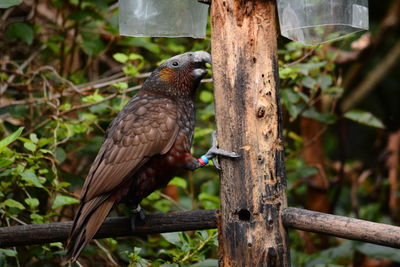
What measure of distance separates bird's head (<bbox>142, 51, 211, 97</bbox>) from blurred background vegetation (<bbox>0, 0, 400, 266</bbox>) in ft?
1.52

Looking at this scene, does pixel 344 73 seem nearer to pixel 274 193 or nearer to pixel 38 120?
pixel 38 120

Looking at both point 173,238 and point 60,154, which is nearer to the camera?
point 173,238

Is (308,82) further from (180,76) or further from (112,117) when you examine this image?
(112,117)

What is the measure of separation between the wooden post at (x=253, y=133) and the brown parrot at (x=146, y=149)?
4.9 inches

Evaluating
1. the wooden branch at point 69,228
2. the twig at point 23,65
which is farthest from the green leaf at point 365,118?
the twig at point 23,65

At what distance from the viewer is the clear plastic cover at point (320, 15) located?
6.57 ft

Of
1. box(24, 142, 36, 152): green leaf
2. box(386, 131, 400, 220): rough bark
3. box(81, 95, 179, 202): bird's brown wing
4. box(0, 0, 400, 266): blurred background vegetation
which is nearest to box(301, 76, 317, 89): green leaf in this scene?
box(0, 0, 400, 266): blurred background vegetation

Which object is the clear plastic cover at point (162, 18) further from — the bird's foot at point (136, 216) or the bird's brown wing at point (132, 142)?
the bird's foot at point (136, 216)

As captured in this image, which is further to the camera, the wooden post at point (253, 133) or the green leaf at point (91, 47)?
the green leaf at point (91, 47)

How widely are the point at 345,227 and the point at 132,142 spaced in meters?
0.97

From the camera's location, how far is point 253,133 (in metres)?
2.11

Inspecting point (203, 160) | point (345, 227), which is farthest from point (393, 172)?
point (345, 227)

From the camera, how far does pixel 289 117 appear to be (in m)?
3.67

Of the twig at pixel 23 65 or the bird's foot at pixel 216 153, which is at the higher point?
the twig at pixel 23 65
